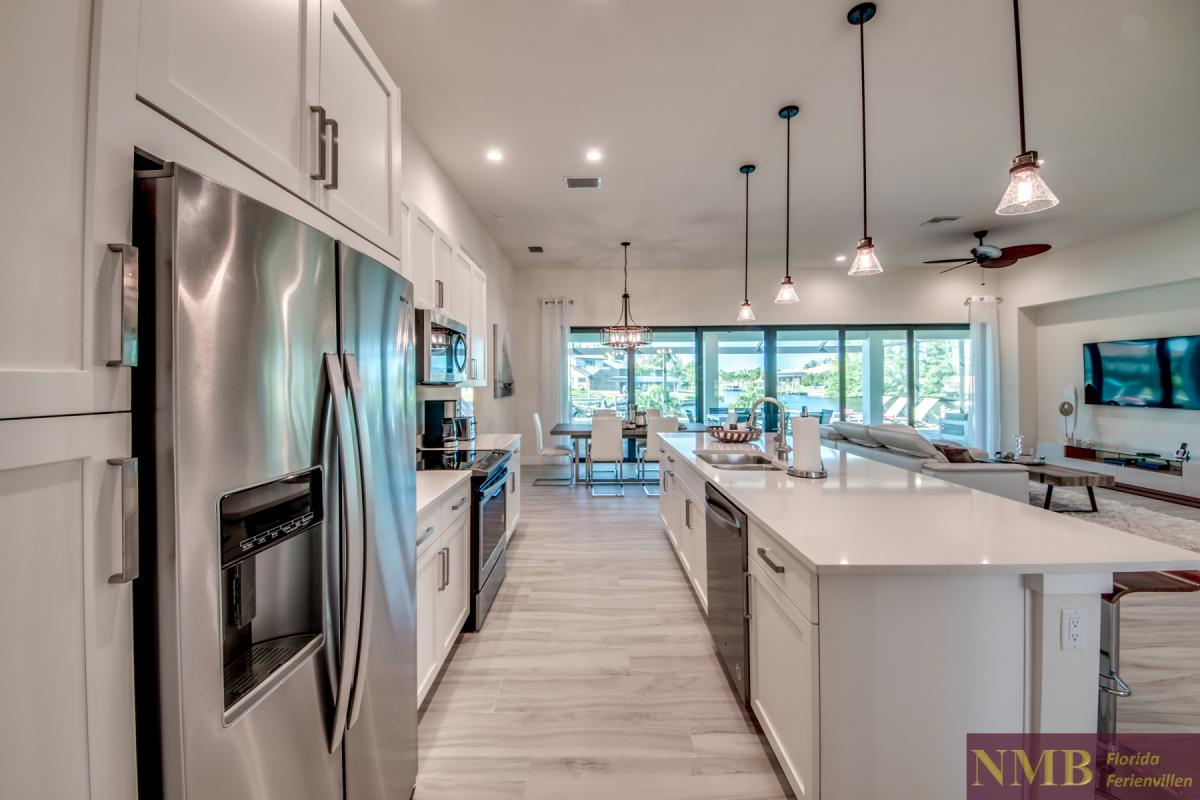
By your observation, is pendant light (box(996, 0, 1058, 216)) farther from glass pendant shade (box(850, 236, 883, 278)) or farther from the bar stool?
the bar stool

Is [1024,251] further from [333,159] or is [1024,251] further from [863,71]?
[333,159]

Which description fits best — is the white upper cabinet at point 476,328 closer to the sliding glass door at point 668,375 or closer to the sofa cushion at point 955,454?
the sliding glass door at point 668,375

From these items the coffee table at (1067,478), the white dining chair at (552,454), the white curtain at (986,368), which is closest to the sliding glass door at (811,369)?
the white curtain at (986,368)

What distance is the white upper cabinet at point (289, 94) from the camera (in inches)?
28.2

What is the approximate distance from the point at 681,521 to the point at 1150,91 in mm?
4021

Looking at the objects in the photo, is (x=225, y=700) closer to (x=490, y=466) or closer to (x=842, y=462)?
(x=490, y=466)

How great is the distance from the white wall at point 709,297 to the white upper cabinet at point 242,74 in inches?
232

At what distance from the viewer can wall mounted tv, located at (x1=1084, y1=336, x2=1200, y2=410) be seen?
4992 millimetres

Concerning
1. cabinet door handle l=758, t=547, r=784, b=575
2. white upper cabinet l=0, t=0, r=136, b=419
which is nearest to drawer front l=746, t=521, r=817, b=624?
cabinet door handle l=758, t=547, r=784, b=575

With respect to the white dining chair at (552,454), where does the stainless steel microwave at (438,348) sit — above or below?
above

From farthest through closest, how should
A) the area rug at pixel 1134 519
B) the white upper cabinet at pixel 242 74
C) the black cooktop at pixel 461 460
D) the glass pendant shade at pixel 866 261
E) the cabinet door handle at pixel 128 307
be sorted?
the area rug at pixel 1134 519
the glass pendant shade at pixel 866 261
the black cooktop at pixel 461 460
the white upper cabinet at pixel 242 74
the cabinet door handle at pixel 128 307

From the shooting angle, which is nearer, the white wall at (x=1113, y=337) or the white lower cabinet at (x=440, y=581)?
the white lower cabinet at (x=440, y=581)

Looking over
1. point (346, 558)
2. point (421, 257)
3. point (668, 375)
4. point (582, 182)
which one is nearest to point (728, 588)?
point (346, 558)

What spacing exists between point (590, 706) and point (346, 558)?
53.8 inches
